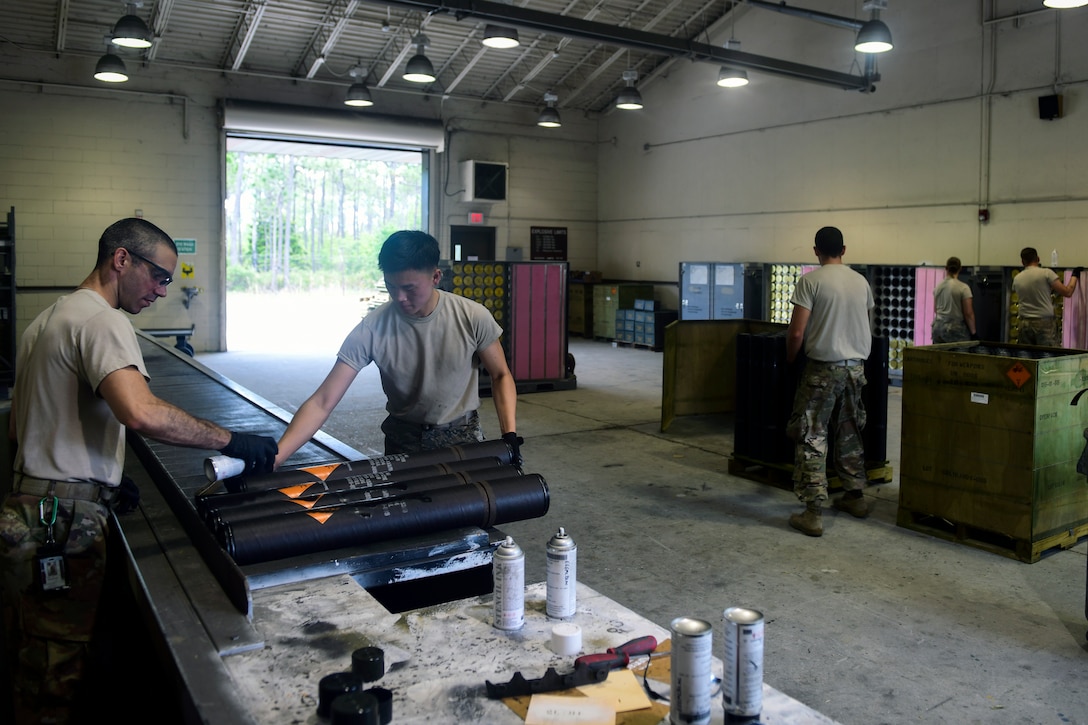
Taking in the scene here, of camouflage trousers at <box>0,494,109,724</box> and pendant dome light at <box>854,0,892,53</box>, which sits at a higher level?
pendant dome light at <box>854,0,892,53</box>

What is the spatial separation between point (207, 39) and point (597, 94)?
720cm

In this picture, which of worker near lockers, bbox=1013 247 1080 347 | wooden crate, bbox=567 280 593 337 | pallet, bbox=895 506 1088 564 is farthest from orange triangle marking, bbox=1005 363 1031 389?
wooden crate, bbox=567 280 593 337

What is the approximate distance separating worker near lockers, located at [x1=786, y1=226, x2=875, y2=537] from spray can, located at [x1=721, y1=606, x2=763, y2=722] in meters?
3.59

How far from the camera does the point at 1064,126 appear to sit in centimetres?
986

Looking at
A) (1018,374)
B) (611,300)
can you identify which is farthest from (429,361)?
(611,300)

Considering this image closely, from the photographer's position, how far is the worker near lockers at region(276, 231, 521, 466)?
3.11 meters

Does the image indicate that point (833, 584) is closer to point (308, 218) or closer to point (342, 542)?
point (342, 542)

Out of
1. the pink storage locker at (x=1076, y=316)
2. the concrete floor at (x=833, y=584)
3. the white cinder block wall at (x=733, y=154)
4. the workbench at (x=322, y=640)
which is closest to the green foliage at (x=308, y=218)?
the white cinder block wall at (x=733, y=154)

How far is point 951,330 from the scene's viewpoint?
9.75 meters

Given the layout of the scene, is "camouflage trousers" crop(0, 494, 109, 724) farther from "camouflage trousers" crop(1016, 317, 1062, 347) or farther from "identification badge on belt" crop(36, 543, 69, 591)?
"camouflage trousers" crop(1016, 317, 1062, 347)

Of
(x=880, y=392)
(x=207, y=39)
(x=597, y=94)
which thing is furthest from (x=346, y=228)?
(x=880, y=392)

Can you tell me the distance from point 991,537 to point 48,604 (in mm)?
4567

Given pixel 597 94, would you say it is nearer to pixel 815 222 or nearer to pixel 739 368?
pixel 815 222

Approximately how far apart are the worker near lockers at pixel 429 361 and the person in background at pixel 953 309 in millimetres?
7898
